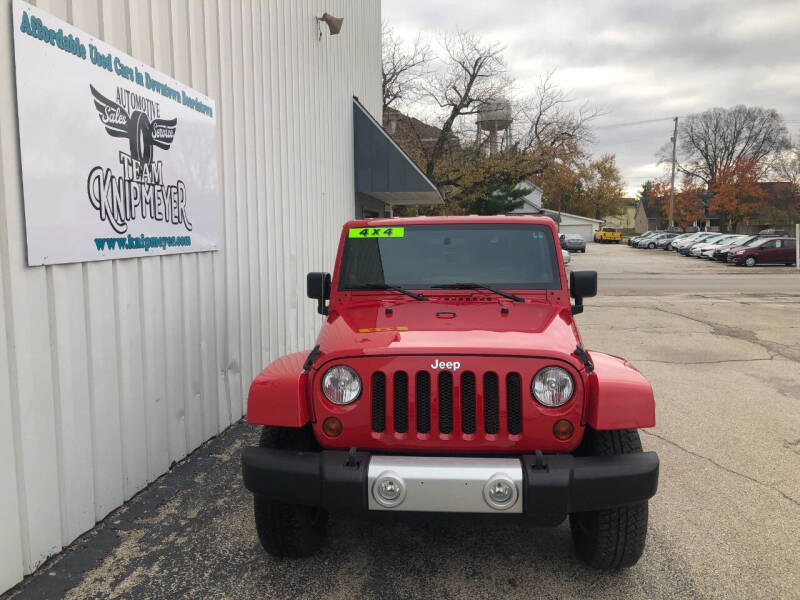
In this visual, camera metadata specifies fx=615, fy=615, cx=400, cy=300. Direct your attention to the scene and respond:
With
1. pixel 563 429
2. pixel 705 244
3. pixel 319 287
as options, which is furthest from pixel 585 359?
pixel 705 244

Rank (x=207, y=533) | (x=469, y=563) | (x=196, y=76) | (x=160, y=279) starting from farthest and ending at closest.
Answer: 1. (x=196, y=76)
2. (x=160, y=279)
3. (x=207, y=533)
4. (x=469, y=563)

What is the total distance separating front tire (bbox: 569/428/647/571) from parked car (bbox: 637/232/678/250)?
58539mm

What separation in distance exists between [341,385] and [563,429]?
105 centimetres

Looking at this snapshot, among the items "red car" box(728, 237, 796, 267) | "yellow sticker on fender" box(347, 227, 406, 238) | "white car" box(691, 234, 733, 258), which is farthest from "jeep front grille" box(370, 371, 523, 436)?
"white car" box(691, 234, 733, 258)

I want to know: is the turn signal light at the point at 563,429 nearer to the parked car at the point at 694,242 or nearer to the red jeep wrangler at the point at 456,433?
the red jeep wrangler at the point at 456,433

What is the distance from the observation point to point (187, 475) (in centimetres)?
446

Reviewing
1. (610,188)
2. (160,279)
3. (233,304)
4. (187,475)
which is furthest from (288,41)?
(610,188)

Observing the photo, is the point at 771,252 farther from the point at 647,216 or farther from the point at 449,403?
the point at 647,216

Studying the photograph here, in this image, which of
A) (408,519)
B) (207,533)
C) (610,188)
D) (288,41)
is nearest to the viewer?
(408,519)

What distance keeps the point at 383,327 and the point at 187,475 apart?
2165 millimetres

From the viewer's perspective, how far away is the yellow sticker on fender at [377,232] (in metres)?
4.19

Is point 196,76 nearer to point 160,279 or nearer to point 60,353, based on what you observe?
point 160,279

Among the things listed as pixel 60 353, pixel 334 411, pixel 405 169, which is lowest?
pixel 334 411

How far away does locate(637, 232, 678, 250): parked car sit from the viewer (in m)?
57.2
